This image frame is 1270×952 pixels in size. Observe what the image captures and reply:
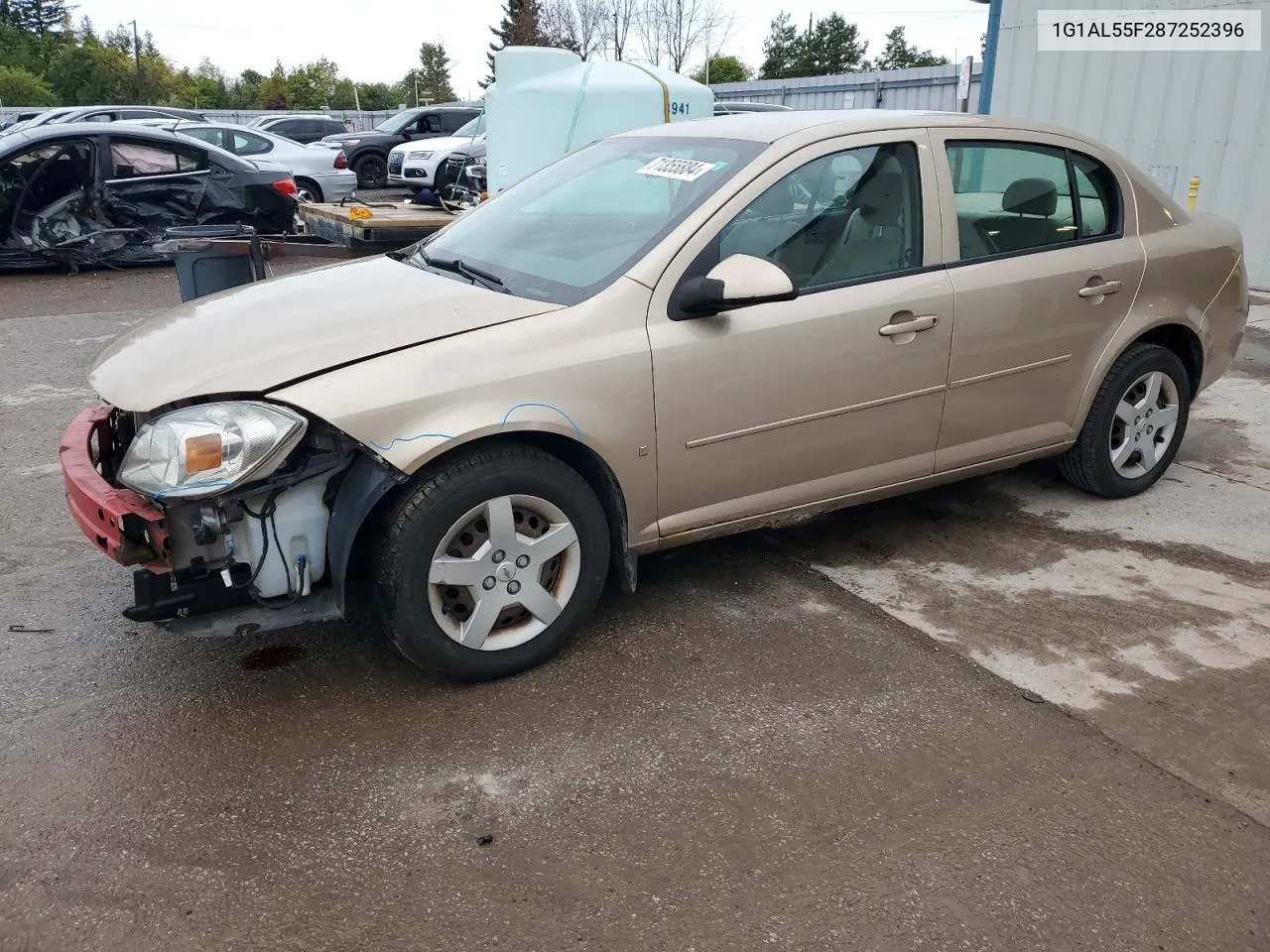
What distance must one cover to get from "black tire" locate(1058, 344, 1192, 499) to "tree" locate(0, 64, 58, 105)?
51968mm

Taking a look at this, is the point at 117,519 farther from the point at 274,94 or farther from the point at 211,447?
the point at 274,94

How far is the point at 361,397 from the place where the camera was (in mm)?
2881

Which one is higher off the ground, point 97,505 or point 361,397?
point 361,397

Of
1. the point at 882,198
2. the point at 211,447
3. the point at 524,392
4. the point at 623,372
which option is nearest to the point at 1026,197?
the point at 882,198

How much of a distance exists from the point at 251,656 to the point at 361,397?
110 cm

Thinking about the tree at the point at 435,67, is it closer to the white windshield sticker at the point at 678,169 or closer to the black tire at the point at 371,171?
the black tire at the point at 371,171

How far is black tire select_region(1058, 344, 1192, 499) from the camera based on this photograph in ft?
14.7

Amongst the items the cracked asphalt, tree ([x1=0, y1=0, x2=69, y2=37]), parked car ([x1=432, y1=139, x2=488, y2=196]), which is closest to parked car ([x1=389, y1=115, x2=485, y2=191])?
parked car ([x1=432, y1=139, x2=488, y2=196])

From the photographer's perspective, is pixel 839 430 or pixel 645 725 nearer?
pixel 645 725

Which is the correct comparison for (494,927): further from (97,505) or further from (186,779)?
(97,505)

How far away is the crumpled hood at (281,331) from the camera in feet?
9.57

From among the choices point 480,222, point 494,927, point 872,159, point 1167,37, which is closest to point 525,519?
point 494,927

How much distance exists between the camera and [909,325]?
3.76 m

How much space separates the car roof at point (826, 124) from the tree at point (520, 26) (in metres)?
58.2
